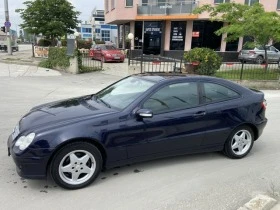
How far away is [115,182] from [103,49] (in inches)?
815

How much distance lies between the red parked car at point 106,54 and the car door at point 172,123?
62.6 feet

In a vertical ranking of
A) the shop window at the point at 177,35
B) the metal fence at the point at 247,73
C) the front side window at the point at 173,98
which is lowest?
the metal fence at the point at 247,73

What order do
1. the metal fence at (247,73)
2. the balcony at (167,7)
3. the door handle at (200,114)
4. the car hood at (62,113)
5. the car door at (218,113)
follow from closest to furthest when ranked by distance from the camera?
the car hood at (62,113), the door handle at (200,114), the car door at (218,113), the metal fence at (247,73), the balcony at (167,7)

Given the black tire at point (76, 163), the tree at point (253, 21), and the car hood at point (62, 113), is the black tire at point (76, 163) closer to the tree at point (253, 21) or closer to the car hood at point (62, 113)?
the car hood at point (62, 113)

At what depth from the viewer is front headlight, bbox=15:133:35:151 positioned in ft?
12.2

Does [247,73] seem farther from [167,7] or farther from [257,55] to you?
[167,7]

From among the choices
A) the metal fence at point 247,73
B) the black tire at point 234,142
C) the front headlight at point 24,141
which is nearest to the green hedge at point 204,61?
the metal fence at point 247,73

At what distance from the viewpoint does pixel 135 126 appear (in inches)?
164

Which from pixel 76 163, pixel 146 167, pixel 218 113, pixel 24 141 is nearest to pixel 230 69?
pixel 218 113

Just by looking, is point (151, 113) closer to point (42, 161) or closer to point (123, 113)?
point (123, 113)

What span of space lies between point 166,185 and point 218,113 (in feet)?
4.71

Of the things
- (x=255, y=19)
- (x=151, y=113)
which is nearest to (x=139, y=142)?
(x=151, y=113)

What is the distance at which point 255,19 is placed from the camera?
47.8 feet

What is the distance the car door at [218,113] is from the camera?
15.7 ft
